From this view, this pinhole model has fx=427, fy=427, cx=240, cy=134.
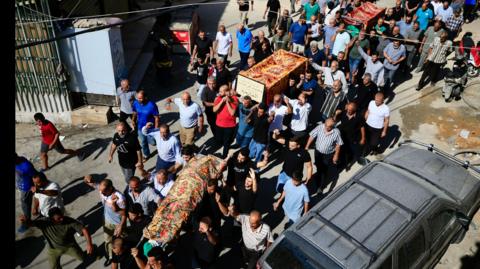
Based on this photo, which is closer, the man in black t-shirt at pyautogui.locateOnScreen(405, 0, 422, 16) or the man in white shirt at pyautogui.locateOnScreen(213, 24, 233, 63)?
the man in white shirt at pyautogui.locateOnScreen(213, 24, 233, 63)

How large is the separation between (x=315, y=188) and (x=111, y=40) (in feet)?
19.3

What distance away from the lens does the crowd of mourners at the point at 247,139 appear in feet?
21.0

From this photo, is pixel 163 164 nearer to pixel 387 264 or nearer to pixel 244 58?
pixel 387 264

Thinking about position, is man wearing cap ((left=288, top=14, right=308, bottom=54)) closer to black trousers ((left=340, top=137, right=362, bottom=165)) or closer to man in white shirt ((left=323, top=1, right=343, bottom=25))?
man in white shirt ((left=323, top=1, right=343, bottom=25))

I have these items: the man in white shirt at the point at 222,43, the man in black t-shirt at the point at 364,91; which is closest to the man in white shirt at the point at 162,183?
the man in black t-shirt at the point at 364,91

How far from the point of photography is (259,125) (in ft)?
27.7

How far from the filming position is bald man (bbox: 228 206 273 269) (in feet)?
19.9

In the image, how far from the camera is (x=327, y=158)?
8.39 metres

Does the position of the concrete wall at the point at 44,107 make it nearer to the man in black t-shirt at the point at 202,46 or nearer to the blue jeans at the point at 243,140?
the man in black t-shirt at the point at 202,46

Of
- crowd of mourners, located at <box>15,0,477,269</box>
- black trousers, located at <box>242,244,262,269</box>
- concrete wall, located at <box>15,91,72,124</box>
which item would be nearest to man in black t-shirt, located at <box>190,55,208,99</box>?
crowd of mourners, located at <box>15,0,477,269</box>

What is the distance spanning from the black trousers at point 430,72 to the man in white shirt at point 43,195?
9829mm

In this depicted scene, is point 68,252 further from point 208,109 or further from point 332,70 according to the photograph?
point 332,70

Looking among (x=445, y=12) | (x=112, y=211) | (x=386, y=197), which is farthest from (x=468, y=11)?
(x=112, y=211)

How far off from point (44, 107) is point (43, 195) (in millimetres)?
4256
